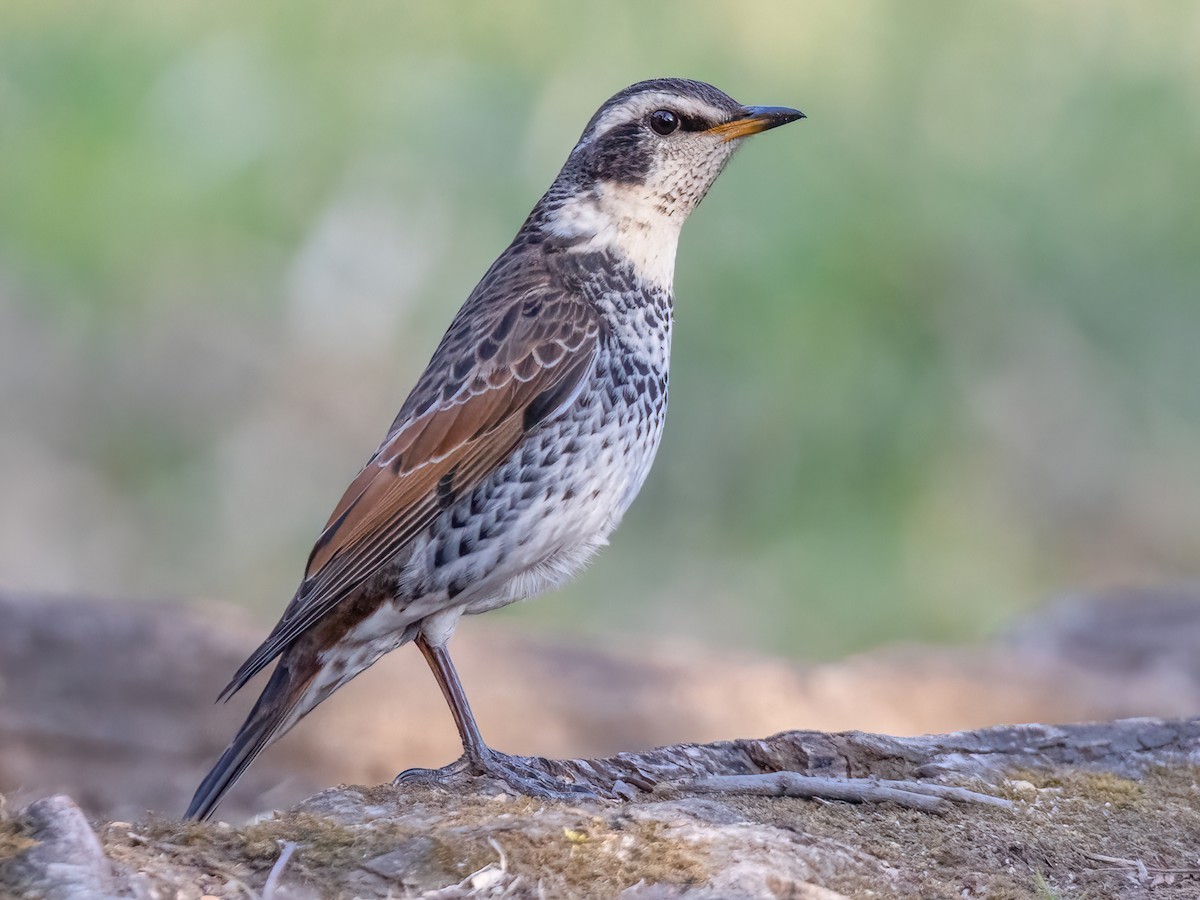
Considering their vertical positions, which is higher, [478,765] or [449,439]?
[449,439]

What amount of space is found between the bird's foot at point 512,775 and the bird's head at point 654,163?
1.65 m

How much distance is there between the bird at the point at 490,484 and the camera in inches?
185

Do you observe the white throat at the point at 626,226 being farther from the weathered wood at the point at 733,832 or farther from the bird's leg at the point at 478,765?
the weathered wood at the point at 733,832

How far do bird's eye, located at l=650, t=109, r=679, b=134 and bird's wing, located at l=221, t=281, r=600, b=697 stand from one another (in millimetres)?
717

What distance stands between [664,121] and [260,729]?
2.35m

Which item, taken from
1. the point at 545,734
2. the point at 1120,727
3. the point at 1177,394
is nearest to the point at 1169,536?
the point at 1177,394

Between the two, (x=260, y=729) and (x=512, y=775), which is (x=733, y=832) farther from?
(x=260, y=729)

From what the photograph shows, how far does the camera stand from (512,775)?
4531mm

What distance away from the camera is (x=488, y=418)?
191 inches

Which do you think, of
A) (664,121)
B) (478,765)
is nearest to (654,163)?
(664,121)

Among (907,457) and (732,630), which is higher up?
(907,457)

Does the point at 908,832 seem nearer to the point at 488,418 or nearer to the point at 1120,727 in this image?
the point at 1120,727

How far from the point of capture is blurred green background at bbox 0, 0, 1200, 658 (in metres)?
10.2

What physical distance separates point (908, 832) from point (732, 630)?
6.10 m
